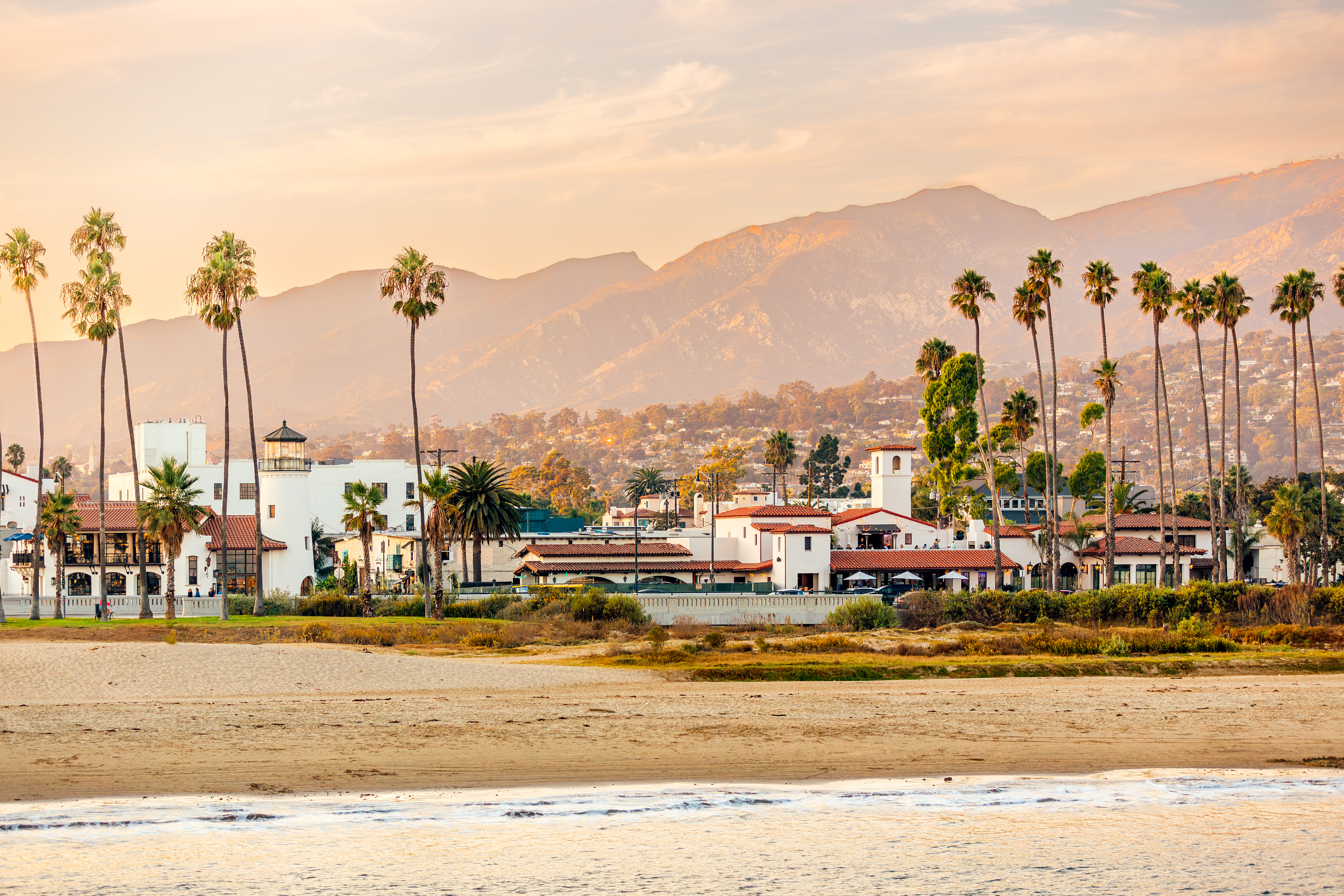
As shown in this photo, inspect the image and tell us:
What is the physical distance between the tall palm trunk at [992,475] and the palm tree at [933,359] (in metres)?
7.39

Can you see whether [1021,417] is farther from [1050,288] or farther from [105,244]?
[105,244]

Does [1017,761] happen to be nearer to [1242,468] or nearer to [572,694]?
[572,694]

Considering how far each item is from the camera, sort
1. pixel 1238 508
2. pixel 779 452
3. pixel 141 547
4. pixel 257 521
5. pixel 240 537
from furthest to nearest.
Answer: pixel 779 452 → pixel 1238 508 → pixel 240 537 → pixel 257 521 → pixel 141 547

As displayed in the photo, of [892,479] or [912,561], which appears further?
[892,479]

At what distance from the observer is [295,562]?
75.8 metres

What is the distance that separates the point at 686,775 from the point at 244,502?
7487cm

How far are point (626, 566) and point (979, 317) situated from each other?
101ft

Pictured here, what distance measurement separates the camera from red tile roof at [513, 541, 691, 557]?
79.7 metres

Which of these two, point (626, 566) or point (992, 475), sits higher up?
point (992, 475)

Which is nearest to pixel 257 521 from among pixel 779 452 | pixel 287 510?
pixel 287 510

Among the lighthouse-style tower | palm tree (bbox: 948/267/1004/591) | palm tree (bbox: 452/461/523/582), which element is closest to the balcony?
the lighthouse-style tower

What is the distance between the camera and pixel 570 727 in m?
25.5

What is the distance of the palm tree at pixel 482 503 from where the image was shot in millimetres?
72125

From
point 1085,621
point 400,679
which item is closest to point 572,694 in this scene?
point 400,679
